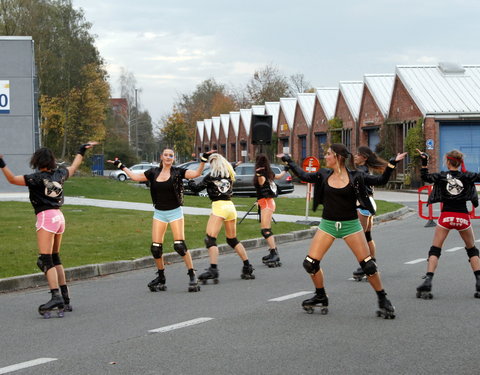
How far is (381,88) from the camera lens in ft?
156

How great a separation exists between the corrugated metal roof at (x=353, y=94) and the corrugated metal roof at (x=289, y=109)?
9.36 meters

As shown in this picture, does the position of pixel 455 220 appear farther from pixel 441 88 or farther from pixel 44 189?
pixel 441 88

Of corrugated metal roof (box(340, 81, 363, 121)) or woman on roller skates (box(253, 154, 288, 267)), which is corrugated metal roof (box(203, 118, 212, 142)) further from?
woman on roller skates (box(253, 154, 288, 267))

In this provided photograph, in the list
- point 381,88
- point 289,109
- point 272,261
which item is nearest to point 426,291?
point 272,261

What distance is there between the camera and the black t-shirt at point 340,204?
7703mm

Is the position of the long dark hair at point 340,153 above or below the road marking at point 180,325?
above

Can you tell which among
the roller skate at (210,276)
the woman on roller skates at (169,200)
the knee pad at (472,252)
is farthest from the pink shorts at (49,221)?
the knee pad at (472,252)

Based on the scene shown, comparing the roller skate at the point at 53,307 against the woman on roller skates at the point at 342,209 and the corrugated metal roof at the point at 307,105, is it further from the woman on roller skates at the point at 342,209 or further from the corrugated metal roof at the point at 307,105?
the corrugated metal roof at the point at 307,105

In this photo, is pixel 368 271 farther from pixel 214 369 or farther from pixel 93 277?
pixel 93 277

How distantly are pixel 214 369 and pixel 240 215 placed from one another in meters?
16.0

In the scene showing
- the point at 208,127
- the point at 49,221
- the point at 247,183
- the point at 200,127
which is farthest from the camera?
the point at 200,127

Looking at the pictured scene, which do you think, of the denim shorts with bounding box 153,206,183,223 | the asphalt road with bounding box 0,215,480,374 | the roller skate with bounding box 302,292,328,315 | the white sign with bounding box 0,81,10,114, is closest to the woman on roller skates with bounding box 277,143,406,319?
the roller skate with bounding box 302,292,328,315

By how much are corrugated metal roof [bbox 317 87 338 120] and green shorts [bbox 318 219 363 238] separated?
46.0 meters

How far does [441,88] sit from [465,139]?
3582 millimetres
